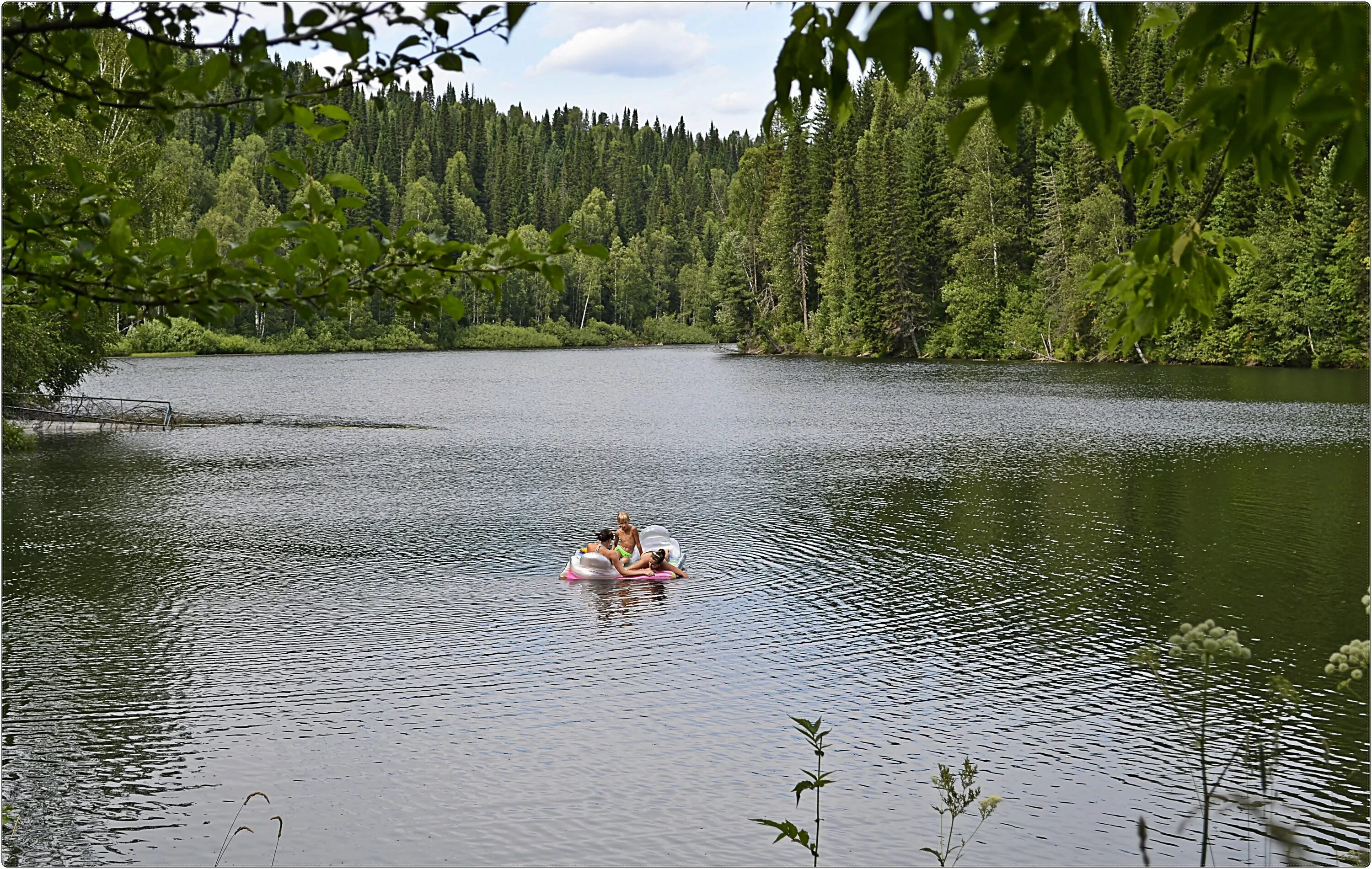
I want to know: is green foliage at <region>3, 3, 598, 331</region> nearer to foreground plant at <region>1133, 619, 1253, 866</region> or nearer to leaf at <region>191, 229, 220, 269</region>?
leaf at <region>191, 229, 220, 269</region>

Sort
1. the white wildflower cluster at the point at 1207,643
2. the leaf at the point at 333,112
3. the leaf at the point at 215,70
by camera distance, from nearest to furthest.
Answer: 1. the leaf at the point at 215,70
2. the leaf at the point at 333,112
3. the white wildflower cluster at the point at 1207,643

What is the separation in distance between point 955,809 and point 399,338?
95.1 meters

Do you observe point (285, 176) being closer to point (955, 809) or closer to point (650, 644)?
point (955, 809)

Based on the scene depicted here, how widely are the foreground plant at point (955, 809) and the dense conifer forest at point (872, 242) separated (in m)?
16.9

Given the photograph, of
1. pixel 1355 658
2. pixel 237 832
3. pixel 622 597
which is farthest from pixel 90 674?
pixel 1355 658

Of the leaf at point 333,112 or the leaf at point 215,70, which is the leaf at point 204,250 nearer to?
the leaf at point 215,70

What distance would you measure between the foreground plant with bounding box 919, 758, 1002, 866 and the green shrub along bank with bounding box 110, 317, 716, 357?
57127 mm

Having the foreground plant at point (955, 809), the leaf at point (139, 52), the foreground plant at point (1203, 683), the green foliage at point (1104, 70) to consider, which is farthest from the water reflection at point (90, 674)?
the green foliage at point (1104, 70)

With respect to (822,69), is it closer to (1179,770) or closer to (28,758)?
(1179,770)

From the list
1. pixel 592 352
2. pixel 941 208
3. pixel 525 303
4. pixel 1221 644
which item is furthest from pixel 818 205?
pixel 1221 644

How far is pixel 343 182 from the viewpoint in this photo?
11.4 feet

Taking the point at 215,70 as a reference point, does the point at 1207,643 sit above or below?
below

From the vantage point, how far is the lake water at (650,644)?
32.6 ft

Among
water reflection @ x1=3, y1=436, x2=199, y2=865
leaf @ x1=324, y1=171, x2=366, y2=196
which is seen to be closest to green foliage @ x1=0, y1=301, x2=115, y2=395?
water reflection @ x1=3, y1=436, x2=199, y2=865
